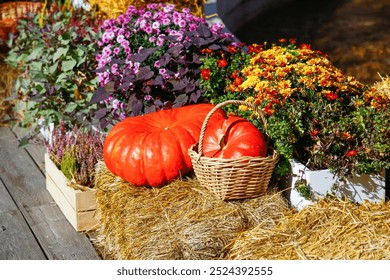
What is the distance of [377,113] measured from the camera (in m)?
4.45

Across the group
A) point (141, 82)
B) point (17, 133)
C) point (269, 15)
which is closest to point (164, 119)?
point (141, 82)

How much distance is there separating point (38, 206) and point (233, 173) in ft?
5.48

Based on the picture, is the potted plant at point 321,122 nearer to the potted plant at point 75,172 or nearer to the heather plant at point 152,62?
the heather plant at point 152,62

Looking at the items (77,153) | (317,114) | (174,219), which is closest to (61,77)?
(77,153)

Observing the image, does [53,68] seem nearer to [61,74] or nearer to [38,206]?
[61,74]

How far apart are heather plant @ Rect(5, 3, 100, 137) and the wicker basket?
1564 millimetres

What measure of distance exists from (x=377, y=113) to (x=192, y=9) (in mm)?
2423

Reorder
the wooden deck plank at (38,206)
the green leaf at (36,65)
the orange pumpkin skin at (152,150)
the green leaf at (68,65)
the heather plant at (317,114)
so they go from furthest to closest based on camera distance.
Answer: the green leaf at (36,65) < the green leaf at (68,65) < the wooden deck plank at (38,206) < the orange pumpkin skin at (152,150) < the heather plant at (317,114)

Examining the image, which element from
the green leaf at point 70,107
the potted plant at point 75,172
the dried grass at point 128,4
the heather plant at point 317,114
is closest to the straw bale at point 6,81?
the dried grass at point 128,4

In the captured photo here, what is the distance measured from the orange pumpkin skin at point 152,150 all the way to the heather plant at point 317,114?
0.38 m

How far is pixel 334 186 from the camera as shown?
4.38 meters

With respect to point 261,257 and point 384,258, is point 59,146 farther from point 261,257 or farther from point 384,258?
point 384,258

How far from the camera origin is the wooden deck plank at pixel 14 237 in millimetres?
4594

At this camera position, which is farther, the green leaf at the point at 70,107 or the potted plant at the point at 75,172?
the green leaf at the point at 70,107
